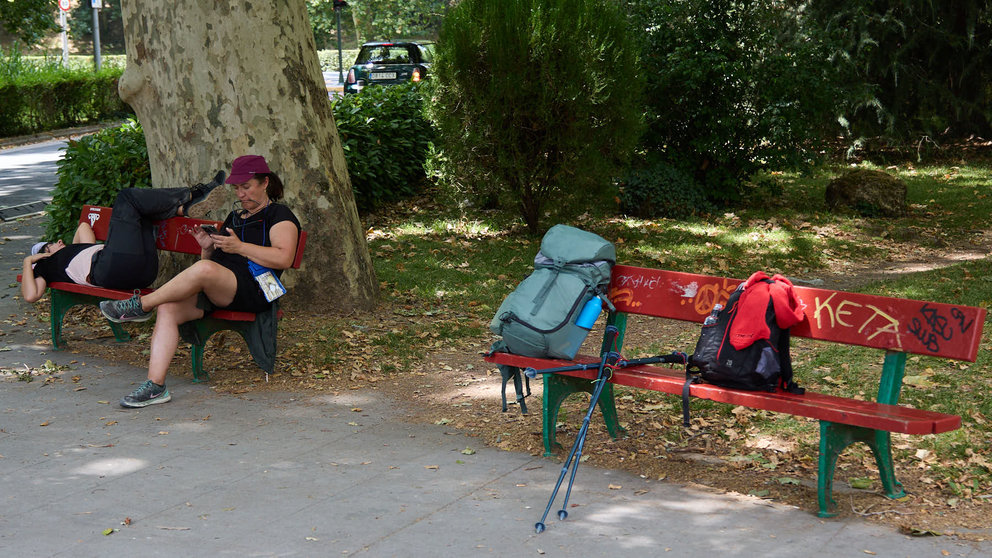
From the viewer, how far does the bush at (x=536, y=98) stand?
10422mm

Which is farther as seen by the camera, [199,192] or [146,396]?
[199,192]

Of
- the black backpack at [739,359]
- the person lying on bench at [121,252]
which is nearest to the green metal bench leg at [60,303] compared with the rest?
the person lying on bench at [121,252]

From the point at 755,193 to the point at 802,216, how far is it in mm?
1426

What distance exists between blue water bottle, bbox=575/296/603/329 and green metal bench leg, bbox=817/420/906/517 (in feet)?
4.12

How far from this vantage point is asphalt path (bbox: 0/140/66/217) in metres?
15.0

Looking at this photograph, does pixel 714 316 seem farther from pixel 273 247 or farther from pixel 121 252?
pixel 121 252

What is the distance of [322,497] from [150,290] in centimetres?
315

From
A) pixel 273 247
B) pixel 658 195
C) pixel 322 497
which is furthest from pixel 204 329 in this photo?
pixel 658 195

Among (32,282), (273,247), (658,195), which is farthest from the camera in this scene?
(658,195)

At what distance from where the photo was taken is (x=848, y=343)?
443 centimetres

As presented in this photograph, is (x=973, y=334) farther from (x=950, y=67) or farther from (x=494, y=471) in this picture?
(x=950, y=67)

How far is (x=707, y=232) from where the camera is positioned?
12250 millimetres

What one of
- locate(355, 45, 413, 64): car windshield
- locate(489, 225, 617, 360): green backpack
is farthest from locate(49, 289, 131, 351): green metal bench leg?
locate(355, 45, 413, 64): car windshield

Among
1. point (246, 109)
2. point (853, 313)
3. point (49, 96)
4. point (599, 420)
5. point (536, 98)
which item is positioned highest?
point (49, 96)
